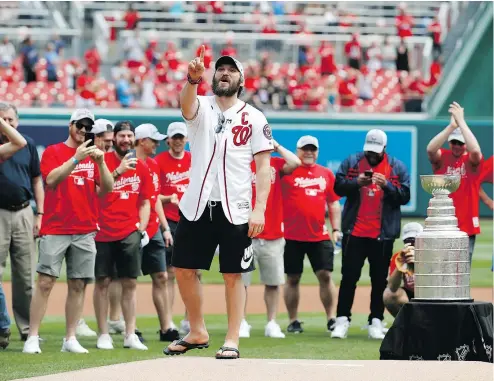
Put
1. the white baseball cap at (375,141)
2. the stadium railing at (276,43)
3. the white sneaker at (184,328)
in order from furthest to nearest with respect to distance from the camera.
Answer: the stadium railing at (276,43) < the white sneaker at (184,328) < the white baseball cap at (375,141)

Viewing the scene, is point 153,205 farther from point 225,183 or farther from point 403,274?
point 225,183

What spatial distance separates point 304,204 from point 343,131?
11.3 metres

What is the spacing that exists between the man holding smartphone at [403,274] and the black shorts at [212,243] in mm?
2931

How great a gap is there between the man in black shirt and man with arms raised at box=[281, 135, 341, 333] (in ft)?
9.30

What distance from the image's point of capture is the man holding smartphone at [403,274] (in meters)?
10.1

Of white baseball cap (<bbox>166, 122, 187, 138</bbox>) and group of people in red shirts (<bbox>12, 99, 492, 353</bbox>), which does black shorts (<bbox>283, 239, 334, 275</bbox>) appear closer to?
group of people in red shirts (<bbox>12, 99, 492, 353</bbox>)

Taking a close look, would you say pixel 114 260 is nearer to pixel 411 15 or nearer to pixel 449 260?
pixel 449 260

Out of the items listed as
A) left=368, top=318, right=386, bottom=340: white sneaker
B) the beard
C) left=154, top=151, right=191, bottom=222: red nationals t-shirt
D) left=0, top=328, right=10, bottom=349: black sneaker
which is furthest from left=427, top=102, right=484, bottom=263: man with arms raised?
left=0, top=328, right=10, bottom=349: black sneaker

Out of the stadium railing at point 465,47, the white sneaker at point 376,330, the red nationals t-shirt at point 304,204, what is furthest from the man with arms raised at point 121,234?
the stadium railing at point 465,47

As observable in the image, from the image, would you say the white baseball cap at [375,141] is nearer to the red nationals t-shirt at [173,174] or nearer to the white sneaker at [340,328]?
the white sneaker at [340,328]

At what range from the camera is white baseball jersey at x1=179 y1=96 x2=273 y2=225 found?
7352mm

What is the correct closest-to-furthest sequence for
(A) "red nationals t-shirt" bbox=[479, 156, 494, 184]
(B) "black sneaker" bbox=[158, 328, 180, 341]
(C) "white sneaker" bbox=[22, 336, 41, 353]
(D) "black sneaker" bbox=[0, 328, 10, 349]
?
(C) "white sneaker" bbox=[22, 336, 41, 353] < (D) "black sneaker" bbox=[0, 328, 10, 349] < (B) "black sneaker" bbox=[158, 328, 180, 341] < (A) "red nationals t-shirt" bbox=[479, 156, 494, 184]

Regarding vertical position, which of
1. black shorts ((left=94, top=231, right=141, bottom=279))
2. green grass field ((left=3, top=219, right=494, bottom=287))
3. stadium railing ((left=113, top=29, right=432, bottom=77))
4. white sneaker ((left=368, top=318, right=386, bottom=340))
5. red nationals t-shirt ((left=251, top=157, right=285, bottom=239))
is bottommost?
green grass field ((left=3, top=219, right=494, bottom=287))

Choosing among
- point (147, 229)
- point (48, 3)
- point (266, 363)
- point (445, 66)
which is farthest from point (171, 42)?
point (266, 363)
